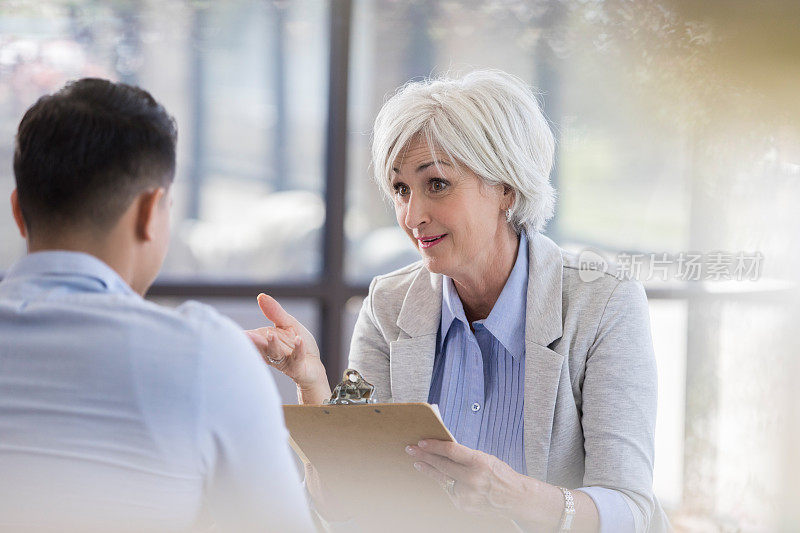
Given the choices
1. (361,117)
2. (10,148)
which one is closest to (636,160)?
(361,117)

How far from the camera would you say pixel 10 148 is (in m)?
3.07

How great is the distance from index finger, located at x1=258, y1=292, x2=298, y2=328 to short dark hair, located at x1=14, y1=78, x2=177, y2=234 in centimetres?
65

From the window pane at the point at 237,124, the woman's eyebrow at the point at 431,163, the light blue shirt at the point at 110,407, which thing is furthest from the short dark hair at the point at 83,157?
the window pane at the point at 237,124

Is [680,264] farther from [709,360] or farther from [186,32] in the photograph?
[186,32]

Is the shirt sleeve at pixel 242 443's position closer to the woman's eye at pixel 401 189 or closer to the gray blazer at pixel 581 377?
the gray blazer at pixel 581 377

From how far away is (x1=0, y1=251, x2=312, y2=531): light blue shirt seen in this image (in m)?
0.83

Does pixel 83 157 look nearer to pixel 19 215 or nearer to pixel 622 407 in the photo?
pixel 19 215

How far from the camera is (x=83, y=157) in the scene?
0.90 meters

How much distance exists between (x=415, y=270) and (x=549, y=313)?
0.39 meters

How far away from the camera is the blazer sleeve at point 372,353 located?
182 cm

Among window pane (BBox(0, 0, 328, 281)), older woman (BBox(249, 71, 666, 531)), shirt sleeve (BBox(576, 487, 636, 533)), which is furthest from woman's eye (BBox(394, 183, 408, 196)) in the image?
window pane (BBox(0, 0, 328, 281))

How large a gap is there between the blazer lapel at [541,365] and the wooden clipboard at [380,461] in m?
0.15

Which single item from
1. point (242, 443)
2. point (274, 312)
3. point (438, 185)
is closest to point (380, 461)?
point (274, 312)

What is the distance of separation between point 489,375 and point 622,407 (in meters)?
0.30
